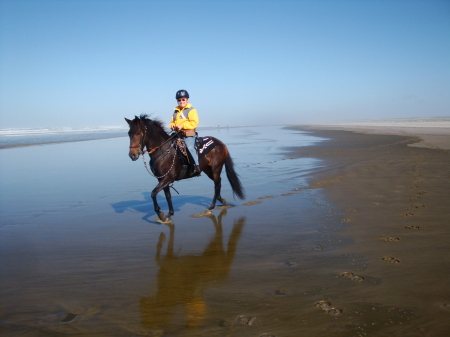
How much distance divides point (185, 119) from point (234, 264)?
3674mm

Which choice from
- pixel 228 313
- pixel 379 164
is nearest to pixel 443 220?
pixel 228 313

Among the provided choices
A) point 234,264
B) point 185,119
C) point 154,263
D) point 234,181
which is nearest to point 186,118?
point 185,119

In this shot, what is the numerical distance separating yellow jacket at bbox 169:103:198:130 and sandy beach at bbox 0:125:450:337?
1816 mm

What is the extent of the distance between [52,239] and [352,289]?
175 inches

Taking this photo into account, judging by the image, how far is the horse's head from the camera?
5.97 m

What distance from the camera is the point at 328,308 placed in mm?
→ 2955

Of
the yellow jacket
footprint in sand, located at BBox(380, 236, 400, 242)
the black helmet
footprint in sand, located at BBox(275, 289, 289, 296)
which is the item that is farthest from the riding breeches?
footprint in sand, located at BBox(275, 289, 289, 296)

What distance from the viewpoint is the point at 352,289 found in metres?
3.26

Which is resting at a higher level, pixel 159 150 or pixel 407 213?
pixel 159 150

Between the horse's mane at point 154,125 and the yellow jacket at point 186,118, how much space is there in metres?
0.29

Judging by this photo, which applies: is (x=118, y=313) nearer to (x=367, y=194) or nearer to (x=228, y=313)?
(x=228, y=313)

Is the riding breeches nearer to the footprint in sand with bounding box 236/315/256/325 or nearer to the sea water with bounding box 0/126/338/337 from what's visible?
the sea water with bounding box 0/126/338/337

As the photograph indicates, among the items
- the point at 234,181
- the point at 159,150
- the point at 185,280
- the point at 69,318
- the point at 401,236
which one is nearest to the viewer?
the point at 69,318

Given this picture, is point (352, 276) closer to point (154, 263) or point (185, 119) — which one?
point (154, 263)
